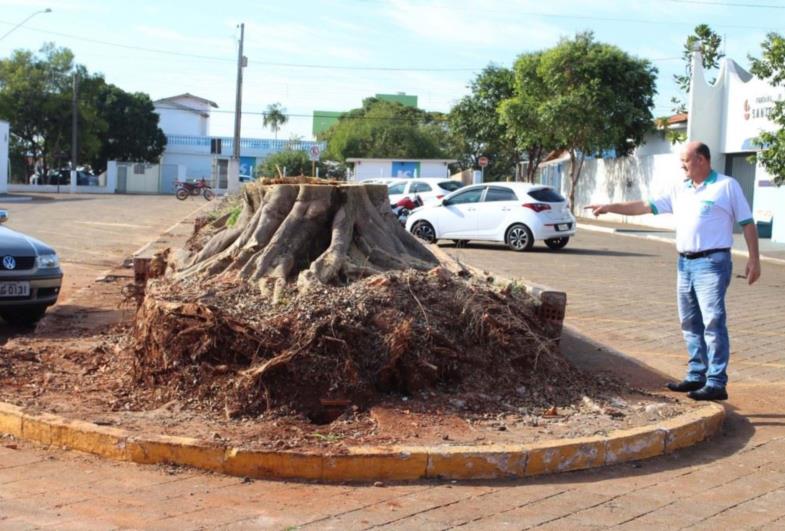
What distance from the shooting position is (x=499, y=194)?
2112 centimetres

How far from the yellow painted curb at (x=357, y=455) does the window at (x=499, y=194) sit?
15725 millimetres

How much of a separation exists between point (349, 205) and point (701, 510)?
359cm

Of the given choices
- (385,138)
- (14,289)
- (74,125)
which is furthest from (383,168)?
(14,289)

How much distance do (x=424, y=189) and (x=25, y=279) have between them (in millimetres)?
18261

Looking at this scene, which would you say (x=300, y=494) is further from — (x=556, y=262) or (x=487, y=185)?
(x=487, y=185)

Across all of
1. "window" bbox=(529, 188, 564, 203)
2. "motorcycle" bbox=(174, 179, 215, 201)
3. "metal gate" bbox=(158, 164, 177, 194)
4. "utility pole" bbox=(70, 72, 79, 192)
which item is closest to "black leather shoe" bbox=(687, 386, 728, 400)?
"window" bbox=(529, 188, 564, 203)

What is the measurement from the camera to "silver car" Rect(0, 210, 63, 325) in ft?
29.7

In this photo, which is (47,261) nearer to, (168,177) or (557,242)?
(557,242)

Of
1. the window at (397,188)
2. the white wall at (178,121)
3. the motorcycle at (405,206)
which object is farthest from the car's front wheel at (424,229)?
the white wall at (178,121)

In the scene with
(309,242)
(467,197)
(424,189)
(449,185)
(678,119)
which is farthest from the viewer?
(678,119)

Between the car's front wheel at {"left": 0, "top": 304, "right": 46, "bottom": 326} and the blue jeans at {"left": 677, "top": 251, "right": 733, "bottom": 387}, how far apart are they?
19.8 feet

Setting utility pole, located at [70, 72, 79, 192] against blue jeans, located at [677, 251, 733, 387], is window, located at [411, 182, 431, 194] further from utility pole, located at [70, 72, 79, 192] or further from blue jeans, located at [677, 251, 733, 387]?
utility pole, located at [70, 72, 79, 192]

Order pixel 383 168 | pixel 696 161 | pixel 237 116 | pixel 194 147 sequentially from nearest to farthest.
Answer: pixel 696 161 → pixel 237 116 → pixel 383 168 → pixel 194 147

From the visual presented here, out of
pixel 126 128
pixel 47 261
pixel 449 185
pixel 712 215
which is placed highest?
pixel 126 128
